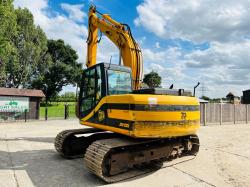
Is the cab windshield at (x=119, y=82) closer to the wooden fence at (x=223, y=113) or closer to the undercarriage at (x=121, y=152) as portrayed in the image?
the undercarriage at (x=121, y=152)

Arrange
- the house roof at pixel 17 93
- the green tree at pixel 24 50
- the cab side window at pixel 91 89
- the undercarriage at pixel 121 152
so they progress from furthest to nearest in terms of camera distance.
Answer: the green tree at pixel 24 50, the house roof at pixel 17 93, the cab side window at pixel 91 89, the undercarriage at pixel 121 152

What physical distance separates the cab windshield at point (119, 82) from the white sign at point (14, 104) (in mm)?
16026

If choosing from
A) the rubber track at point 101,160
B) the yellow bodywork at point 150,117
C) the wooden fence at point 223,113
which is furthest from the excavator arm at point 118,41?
the wooden fence at point 223,113

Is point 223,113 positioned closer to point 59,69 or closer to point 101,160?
point 101,160

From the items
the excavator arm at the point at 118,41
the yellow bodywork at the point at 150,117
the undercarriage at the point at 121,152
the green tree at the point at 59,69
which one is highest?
the green tree at the point at 59,69

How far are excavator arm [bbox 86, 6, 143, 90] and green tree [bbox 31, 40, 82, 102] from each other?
107ft

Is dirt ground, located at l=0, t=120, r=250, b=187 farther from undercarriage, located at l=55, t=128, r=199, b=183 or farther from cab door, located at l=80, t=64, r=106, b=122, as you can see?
cab door, located at l=80, t=64, r=106, b=122

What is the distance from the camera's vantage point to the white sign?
65.7 feet

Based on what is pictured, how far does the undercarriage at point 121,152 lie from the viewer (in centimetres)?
568

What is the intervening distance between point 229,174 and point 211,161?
1.29 metres

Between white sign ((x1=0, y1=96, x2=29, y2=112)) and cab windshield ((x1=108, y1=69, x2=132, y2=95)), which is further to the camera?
white sign ((x1=0, y1=96, x2=29, y2=112))

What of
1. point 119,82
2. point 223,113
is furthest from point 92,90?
point 223,113

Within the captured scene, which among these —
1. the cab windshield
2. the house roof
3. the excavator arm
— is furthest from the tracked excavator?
the house roof

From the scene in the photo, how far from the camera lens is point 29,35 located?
36.0 meters
